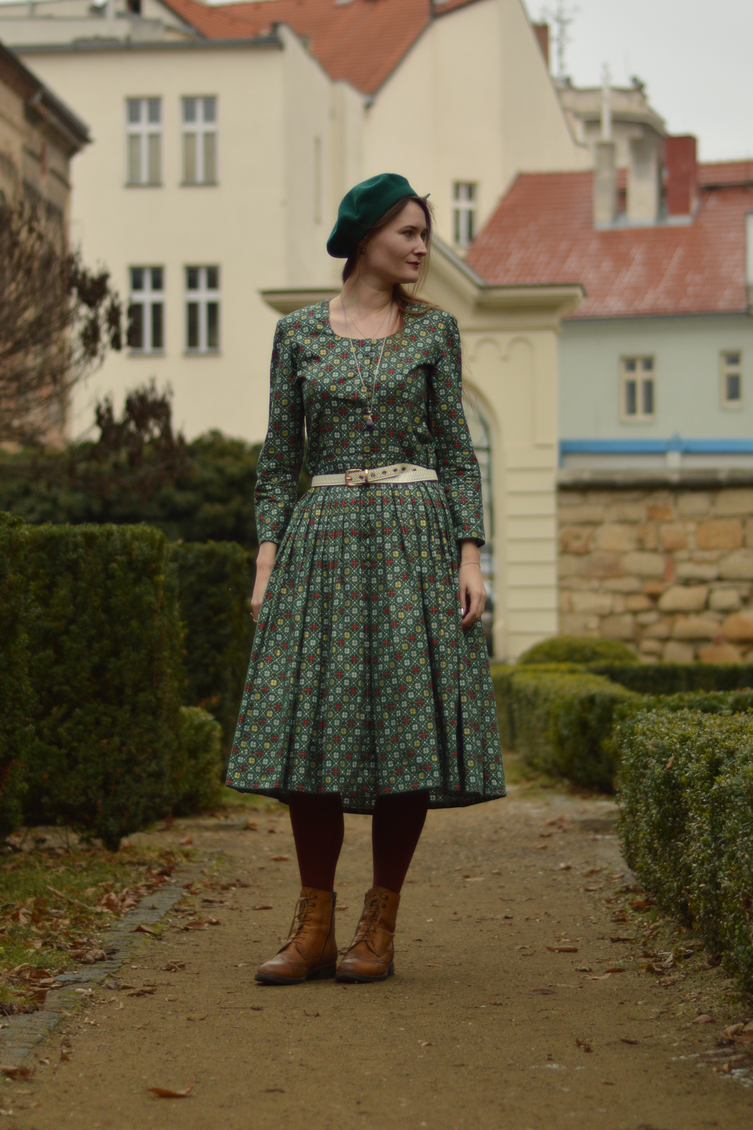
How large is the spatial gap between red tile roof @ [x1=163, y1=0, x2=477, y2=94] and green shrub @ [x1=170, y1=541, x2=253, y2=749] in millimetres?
30480

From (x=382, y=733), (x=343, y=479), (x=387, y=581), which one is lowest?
(x=382, y=733)

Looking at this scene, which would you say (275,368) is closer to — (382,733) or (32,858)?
(382,733)

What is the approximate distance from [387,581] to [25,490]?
36.3 feet

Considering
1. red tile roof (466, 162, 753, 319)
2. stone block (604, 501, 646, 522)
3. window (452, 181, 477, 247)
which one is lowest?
stone block (604, 501, 646, 522)

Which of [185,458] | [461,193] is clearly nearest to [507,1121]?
[185,458]

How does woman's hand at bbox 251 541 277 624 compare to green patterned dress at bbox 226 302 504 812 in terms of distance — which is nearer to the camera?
green patterned dress at bbox 226 302 504 812

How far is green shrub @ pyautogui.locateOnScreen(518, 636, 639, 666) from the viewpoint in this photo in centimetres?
1414

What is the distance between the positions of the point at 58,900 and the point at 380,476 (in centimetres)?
203

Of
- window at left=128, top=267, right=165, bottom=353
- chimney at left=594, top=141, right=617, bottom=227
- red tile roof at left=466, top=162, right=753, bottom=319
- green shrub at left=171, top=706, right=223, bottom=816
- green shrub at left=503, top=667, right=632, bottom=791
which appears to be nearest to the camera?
green shrub at left=171, top=706, right=223, bottom=816

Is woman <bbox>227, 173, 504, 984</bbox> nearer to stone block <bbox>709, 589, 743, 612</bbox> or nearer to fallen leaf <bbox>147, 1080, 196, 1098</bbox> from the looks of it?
fallen leaf <bbox>147, 1080, 196, 1098</bbox>

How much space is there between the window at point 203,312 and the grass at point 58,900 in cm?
2712

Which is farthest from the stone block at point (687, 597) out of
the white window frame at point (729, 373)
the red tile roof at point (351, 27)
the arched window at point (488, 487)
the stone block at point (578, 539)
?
the red tile roof at point (351, 27)

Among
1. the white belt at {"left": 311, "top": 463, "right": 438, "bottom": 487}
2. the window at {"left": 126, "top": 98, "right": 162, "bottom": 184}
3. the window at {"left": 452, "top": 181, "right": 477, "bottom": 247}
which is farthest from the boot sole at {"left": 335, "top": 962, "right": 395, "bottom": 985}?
the window at {"left": 452, "top": 181, "right": 477, "bottom": 247}

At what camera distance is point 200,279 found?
33.2 m
